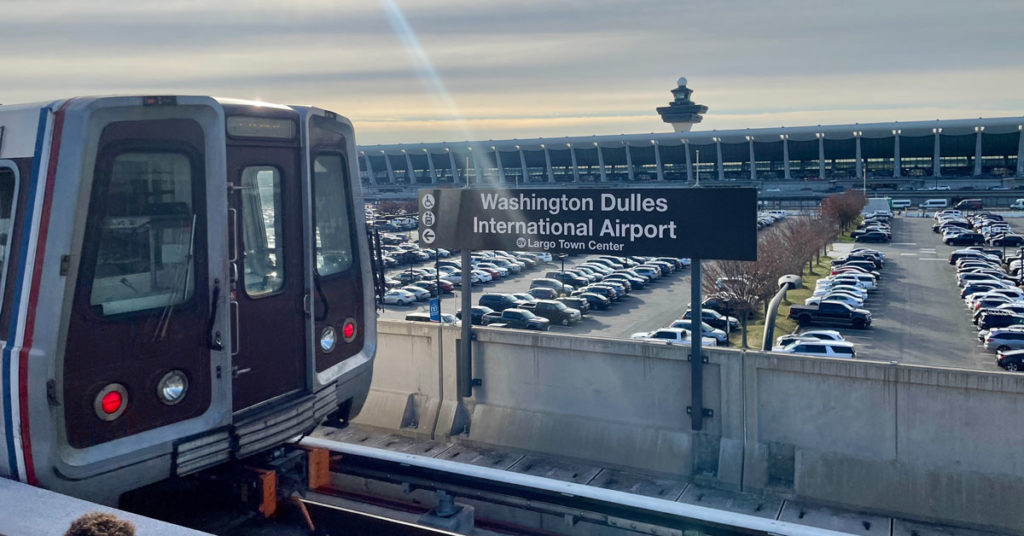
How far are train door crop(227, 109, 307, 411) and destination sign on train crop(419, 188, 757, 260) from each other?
13.2 feet

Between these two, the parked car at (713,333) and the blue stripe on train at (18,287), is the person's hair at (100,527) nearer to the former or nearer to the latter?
the blue stripe on train at (18,287)

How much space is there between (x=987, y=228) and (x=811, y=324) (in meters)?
31.0

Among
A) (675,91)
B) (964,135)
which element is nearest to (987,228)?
(964,135)

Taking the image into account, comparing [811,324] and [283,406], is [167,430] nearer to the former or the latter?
[283,406]

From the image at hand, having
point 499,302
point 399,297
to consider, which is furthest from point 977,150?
point 399,297

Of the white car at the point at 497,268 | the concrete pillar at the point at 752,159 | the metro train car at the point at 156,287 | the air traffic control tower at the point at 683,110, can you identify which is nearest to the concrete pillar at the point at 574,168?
the concrete pillar at the point at 752,159

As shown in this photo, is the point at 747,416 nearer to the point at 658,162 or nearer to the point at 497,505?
the point at 497,505

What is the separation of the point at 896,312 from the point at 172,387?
33.0 m

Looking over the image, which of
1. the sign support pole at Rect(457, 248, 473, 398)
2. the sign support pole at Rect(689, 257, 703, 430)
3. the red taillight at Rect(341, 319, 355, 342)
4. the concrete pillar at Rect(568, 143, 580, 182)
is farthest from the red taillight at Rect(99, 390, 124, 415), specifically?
the concrete pillar at Rect(568, 143, 580, 182)

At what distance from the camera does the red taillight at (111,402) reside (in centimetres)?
481

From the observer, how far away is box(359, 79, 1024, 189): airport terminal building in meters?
89.2

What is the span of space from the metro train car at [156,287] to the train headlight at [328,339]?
27 mm

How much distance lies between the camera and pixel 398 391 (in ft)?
33.5

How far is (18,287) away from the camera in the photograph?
4.70m
